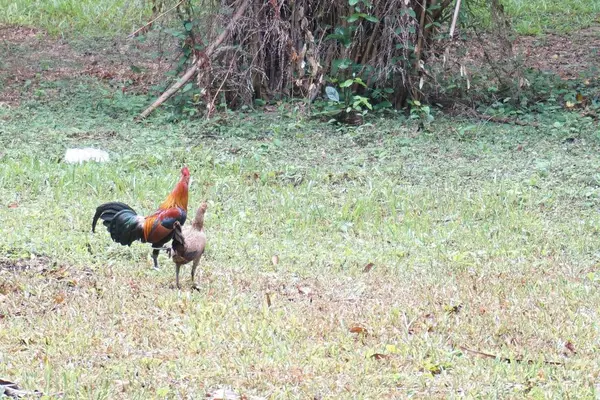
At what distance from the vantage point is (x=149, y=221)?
18.4 ft

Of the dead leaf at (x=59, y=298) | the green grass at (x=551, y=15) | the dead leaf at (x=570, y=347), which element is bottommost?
the green grass at (x=551, y=15)

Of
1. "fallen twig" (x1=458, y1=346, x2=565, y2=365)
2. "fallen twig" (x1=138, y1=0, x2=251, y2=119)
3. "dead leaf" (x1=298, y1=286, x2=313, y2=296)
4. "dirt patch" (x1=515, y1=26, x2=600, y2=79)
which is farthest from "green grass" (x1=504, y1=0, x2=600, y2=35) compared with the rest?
"fallen twig" (x1=458, y1=346, x2=565, y2=365)

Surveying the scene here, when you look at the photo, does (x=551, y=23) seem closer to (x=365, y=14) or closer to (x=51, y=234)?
(x=365, y=14)

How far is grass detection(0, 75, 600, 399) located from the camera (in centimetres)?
441

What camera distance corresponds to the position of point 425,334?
4871 millimetres

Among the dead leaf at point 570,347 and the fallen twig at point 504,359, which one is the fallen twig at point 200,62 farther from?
the dead leaf at point 570,347

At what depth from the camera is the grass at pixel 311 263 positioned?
4414 mm

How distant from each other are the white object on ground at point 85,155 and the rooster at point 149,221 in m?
3.14

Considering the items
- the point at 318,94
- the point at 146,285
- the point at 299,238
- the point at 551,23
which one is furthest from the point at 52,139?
the point at 551,23

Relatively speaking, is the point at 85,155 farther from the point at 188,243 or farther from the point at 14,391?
the point at 14,391

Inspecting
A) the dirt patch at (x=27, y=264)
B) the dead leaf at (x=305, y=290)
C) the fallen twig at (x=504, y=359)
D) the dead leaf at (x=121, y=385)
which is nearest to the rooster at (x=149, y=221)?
the dirt patch at (x=27, y=264)

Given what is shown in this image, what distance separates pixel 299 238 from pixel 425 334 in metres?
2.11

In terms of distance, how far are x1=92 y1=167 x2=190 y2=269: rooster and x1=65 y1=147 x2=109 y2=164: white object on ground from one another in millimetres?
3140

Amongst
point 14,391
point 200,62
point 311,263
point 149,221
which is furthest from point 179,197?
point 200,62
